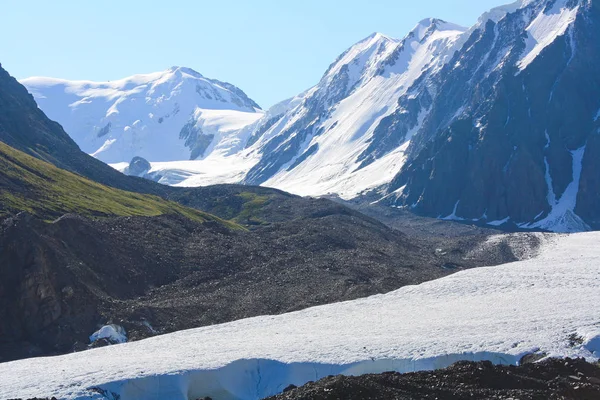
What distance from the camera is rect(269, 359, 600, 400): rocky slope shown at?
3694 centimetres

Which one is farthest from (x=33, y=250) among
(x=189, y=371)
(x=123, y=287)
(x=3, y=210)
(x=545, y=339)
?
(x=545, y=339)

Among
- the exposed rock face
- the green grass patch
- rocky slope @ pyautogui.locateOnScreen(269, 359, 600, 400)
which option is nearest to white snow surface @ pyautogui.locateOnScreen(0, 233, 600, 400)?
rocky slope @ pyautogui.locateOnScreen(269, 359, 600, 400)

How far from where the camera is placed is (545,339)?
52188mm

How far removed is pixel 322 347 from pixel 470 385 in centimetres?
1630

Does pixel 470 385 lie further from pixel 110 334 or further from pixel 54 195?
pixel 54 195

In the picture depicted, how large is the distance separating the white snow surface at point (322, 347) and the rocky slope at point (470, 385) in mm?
7880

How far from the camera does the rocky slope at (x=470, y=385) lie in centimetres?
3694

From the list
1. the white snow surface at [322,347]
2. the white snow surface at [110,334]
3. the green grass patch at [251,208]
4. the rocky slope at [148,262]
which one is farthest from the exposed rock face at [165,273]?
the green grass patch at [251,208]

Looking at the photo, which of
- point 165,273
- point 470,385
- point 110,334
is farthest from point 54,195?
point 470,385

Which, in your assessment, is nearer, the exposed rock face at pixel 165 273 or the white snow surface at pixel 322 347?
the white snow surface at pixel 322 347

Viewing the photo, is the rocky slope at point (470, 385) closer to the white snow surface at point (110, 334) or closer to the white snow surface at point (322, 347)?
the white snow surface at point (322, 347)

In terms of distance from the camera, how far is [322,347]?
54438mm

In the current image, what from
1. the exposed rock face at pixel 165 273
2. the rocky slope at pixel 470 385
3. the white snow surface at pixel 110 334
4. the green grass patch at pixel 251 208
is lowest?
the rocky slope at pixel 470 385

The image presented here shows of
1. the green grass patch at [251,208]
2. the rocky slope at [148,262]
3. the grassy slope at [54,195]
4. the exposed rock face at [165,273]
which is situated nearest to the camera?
the exposed rock face at [165,273]
